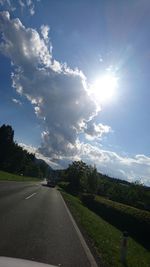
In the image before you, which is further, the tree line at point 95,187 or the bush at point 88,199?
the tree line at point 95,187

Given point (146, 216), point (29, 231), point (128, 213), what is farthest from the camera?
point (128, 213)

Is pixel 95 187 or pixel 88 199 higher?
pixel 95 187

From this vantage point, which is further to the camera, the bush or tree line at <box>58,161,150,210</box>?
tree line at <box>58,161,150,210</box>

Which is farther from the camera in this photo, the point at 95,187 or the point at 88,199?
the point at 95,187

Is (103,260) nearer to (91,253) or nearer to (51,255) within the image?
(91,253)

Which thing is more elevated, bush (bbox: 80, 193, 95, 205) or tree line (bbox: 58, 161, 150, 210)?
tree line (bbox: 58, 161, 150, 210)

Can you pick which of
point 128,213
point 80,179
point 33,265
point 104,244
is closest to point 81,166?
point 80,179

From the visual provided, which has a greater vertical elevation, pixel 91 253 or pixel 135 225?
pixel 135 225

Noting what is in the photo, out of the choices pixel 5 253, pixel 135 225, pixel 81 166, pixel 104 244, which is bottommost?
pixel 5 253

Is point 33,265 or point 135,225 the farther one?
point 135,225

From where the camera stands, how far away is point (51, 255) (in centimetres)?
752

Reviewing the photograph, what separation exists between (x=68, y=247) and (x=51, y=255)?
1.62 m

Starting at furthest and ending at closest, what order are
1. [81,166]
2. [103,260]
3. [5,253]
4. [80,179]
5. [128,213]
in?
[81,166] → [80,179] → [128,213] → [103,260] → [5,253]

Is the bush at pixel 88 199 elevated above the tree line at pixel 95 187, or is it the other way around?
the tree line at pixel 95 187
